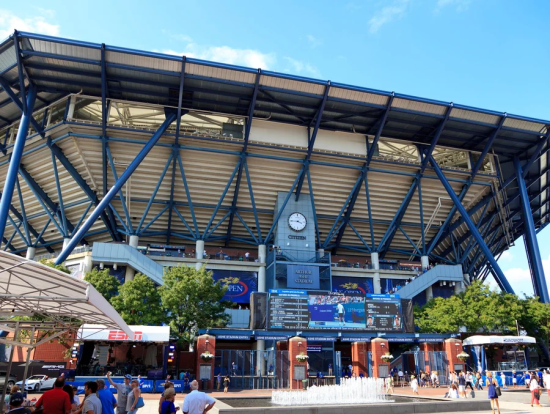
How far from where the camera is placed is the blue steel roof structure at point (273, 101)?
36.3m

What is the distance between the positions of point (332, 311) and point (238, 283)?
15.5 meters

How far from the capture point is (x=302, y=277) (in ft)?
155

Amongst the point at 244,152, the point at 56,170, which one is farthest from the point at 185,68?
the point at 56,170

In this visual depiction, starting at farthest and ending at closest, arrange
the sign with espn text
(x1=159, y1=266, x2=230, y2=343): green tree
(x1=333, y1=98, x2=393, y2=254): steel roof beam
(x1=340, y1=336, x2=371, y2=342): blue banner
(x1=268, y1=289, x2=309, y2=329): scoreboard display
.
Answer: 1. (x1=333, y1=98, x2=393, y2=254): steel roof beam
2. (x1=340, y1=336, x2=371, y2=342): blue banner
3. (x1=268, y1=289, x2=309, y2=329): scoreboard display
4. (x1=159, y1=266, x2=230, y2=343): green tree
5. the sign with espn text

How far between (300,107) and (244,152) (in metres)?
7.13

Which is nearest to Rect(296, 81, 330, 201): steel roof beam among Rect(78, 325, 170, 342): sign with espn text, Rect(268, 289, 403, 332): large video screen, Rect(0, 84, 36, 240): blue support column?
Rect(268, 289, 403, 332): large video screen

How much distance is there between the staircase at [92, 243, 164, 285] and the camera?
4441 cm

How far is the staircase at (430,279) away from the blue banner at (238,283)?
16.7 m

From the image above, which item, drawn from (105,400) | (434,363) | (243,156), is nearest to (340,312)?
(434,363)

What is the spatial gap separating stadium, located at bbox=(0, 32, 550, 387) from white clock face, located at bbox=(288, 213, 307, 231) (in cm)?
16

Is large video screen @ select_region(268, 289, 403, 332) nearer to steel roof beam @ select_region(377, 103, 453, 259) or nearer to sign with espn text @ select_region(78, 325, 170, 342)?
sign with espn text @ select_region(78, 325, 170, 342)

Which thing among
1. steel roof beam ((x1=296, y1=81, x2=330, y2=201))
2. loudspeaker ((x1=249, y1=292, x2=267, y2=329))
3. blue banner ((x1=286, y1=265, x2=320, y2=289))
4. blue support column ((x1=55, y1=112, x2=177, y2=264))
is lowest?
loudspeaker ((x1=249, y1=292, x2=267, y2=329))

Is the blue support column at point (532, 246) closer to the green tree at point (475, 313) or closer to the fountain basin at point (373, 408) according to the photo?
the green tree at point (475, 313)

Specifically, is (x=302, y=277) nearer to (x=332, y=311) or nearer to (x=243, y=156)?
(x=332, y=311)
